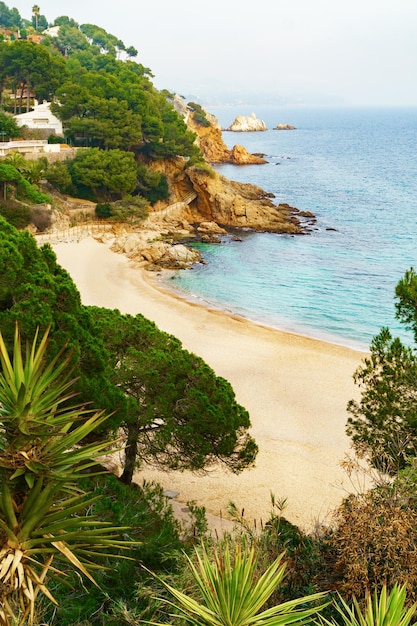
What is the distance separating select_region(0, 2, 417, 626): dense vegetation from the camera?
4.71 m

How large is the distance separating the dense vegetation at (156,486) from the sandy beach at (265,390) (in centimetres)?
151

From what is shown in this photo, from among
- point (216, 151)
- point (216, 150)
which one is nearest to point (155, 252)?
point (216, 151)

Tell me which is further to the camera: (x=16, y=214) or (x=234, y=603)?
(x=16, y=214)

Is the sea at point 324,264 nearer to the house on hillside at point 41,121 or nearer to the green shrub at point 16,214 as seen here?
the green shrub at point 16,214

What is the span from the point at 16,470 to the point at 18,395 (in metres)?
0.59

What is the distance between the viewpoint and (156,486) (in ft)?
33.4

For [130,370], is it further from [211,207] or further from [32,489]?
[211,207]

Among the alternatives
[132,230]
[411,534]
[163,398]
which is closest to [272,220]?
[132,230]

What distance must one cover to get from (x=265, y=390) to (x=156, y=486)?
441 inches

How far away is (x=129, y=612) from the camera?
6684 mm

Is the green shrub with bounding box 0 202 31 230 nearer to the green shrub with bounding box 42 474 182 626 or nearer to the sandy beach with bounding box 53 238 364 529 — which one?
the sandy beach with bounding box 53 238 364 529

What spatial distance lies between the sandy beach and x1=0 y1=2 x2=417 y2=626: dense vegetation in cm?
151

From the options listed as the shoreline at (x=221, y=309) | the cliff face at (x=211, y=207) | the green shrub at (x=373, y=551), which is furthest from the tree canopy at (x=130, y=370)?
the cliff face at (x=211, y=207)

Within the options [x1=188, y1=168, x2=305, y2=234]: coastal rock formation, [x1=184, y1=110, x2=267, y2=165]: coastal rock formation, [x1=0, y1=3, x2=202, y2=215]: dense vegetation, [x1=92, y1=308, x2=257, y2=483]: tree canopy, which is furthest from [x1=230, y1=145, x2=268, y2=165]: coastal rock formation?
[x1=92, y1=308, x2=257, y2=483]: tree canopy
